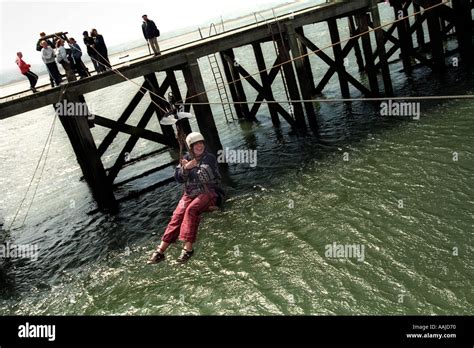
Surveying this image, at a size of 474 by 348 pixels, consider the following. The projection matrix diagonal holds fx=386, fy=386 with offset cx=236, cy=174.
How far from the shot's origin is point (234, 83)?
20562mm

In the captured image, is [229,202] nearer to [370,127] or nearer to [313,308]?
[313,308]

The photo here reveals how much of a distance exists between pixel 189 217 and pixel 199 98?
19.5 ft

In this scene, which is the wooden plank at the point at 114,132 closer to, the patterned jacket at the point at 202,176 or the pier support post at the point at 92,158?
the pier support post at the point at 92,158

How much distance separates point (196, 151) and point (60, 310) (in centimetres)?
491

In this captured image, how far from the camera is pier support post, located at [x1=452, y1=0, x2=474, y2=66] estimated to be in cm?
1844

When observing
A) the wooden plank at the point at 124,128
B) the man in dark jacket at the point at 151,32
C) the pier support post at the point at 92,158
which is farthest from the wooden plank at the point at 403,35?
the pier support post at the point at 92,158

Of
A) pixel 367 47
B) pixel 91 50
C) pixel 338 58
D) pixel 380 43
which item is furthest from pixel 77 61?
pixel 380 43

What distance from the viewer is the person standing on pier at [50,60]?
13000 millimetres

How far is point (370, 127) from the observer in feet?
49.0

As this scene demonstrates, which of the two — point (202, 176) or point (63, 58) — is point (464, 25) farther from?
point (63, 58)
